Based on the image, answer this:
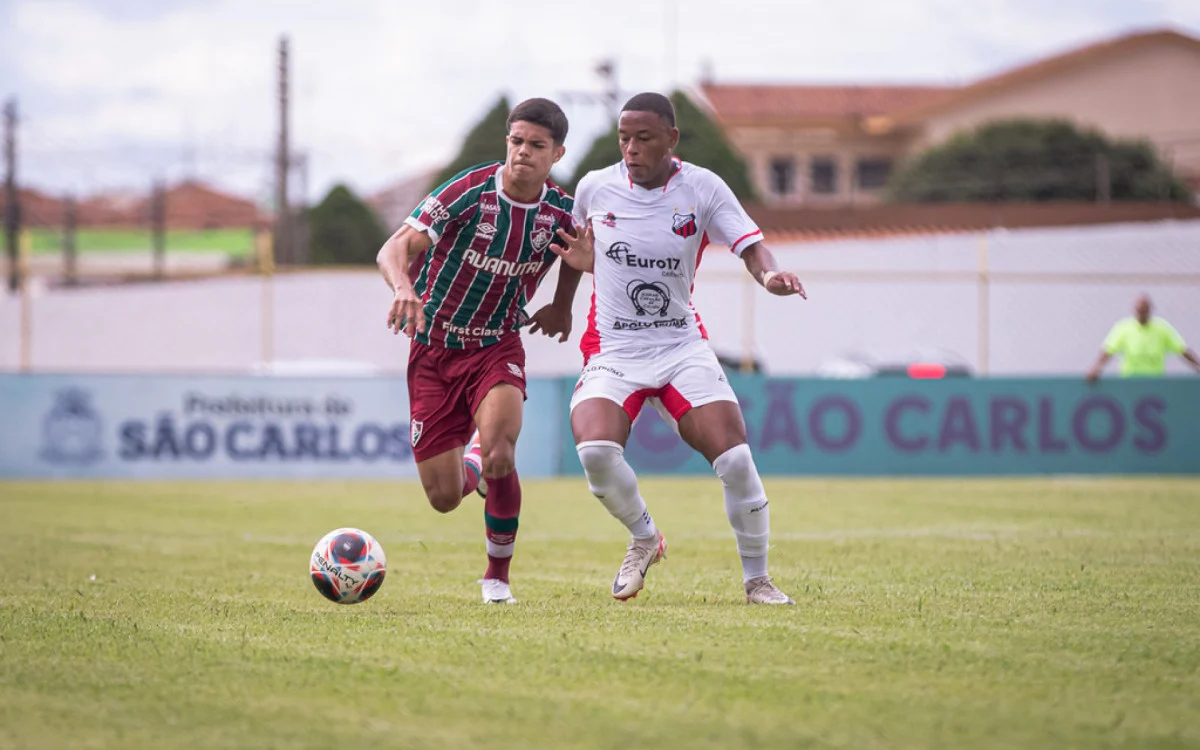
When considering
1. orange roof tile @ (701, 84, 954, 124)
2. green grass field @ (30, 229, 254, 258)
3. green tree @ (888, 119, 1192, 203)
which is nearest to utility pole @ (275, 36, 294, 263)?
green tree @ (888, 119, 1192, 203)

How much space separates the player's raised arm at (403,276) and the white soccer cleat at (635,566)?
1437mm

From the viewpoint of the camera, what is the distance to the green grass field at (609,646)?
14.0ft

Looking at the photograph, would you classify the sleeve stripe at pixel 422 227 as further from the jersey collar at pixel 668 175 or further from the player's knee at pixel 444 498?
the player's knee at pixel 444 498

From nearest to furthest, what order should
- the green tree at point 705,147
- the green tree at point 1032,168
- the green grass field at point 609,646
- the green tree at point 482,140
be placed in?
the green grass field at point 609,646
the green tree at point 705,147
the green tree at point 482,140
the green tree at point 1032,168

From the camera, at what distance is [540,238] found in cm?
744

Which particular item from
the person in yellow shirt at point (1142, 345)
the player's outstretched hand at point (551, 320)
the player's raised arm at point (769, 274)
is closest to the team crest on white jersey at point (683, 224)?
the player's raised arm at point (769, 274)

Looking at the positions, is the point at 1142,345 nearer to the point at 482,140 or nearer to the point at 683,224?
the point at 683,224

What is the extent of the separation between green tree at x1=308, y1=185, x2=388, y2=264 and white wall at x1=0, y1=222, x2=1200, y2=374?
8639 mm

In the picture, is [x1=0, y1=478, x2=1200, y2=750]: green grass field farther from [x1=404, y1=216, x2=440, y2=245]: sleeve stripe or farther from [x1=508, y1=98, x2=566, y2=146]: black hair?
[x1=508, y1=98, x2=566, y2=146]: black hair

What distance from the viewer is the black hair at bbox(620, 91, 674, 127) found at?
23.2 ft

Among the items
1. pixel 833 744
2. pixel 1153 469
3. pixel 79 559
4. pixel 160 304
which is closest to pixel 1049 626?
pixel 833 744

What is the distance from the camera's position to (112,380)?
737 inches

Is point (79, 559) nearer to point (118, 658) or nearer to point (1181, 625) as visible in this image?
point (118, 658)

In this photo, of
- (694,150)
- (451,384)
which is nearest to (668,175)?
(451,384)
